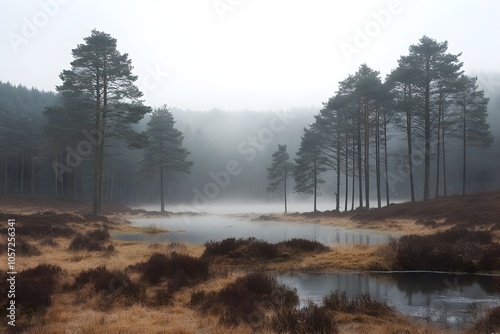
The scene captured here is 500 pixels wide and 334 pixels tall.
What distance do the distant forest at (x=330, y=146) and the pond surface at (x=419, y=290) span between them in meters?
23.3

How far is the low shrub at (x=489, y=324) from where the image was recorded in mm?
5527

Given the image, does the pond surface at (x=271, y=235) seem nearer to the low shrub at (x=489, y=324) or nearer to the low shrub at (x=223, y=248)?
the low shrub at (x=223, y=248)

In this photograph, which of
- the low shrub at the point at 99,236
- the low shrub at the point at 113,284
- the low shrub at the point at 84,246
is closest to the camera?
the low shrub at the point at 113,284

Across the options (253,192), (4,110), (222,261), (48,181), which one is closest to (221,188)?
(253,192)

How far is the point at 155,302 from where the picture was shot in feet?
25.7

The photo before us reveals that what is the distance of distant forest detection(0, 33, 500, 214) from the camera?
113 ft

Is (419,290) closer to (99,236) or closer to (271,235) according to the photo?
(271,235)

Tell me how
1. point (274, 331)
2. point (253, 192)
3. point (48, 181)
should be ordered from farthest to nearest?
point (253, 192) → point (48, 181) → point (274, 331)

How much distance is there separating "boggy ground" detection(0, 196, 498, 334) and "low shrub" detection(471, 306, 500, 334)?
94mm

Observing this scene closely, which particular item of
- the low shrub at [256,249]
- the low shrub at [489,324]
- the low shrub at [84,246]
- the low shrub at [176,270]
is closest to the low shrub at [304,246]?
the low shrub at [256,249]

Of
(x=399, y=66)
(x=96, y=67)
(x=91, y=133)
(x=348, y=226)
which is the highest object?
(x=399, y=66)

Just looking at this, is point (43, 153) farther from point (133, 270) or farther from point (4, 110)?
point (133, 270)

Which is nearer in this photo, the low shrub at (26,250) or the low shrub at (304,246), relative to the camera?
the low shrub at (26,250)

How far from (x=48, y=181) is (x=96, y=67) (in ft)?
191
